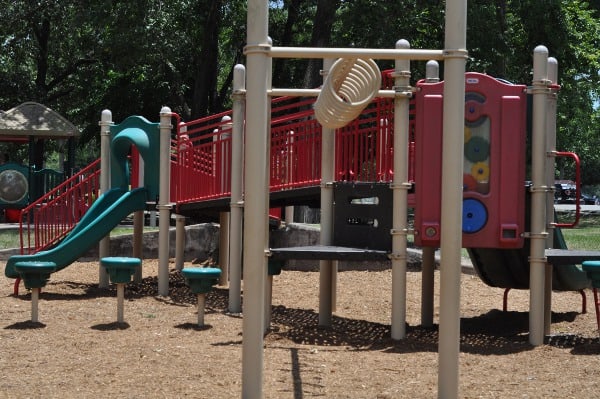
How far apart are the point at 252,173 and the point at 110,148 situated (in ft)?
25.8

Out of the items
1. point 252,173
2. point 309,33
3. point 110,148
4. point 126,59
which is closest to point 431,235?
point 252,173

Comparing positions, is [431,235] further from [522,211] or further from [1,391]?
[1,391]

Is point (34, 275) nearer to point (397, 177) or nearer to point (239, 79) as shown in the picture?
point (239, 79)

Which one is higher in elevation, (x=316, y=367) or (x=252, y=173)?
(x=252, y=173)

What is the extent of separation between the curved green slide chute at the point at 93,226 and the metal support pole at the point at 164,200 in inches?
18.4

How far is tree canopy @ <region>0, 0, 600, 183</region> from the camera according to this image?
21.1m

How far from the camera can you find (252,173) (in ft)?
16.8

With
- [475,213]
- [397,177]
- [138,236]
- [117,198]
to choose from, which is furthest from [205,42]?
[475,213]

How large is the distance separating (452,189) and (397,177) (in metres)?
3.18

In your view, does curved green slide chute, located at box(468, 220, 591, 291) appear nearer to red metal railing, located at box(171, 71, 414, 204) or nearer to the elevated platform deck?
red metal railing, located at box(171, 71, 414, 204)

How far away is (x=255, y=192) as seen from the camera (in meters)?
5.11

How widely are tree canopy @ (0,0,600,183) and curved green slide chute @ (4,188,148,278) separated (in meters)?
9.01

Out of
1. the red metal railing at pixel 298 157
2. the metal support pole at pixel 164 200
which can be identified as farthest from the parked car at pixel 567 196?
the metal support pole at pixel 164 200

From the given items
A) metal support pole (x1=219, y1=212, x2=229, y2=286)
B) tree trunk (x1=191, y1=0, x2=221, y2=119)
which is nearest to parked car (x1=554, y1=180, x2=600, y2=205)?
tree trunk (x1=191, y1=0, x2=221, y2=119)
